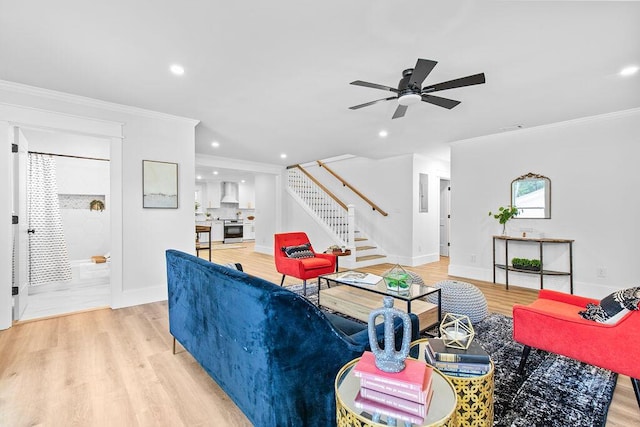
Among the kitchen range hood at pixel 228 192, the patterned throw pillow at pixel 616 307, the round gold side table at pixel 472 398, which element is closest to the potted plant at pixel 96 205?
the kitchen range hood at pixel 228 192

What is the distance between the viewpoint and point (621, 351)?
160 cm

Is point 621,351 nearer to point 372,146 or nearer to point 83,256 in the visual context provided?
point 372,146

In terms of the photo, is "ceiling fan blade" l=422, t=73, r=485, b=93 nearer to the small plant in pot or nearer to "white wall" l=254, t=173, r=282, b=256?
the small plant in pot

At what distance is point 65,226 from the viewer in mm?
5805

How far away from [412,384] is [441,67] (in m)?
2.59

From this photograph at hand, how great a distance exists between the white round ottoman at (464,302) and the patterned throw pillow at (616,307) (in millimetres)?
1166

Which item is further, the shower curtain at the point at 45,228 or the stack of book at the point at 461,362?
the shower curtain at the point at 45,228

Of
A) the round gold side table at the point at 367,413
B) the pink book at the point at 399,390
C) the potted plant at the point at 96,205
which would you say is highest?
the potted plant at the point at 96,205

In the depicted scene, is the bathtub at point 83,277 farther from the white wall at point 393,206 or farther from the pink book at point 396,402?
the pink book at point 396,402

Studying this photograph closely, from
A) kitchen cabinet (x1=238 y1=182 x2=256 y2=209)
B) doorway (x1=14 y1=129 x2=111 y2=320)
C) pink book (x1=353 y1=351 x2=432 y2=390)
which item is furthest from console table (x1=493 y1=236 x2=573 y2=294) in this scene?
kitchen cabinet (x1=238 y1=182 x2=256 y2=209)

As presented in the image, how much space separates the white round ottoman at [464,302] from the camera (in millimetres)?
2943

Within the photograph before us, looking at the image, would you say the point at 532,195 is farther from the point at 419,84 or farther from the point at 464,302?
the point at 419,84

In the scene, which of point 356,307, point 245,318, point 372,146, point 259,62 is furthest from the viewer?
point 372,146

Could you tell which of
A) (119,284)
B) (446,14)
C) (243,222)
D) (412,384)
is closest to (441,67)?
(446,14)
